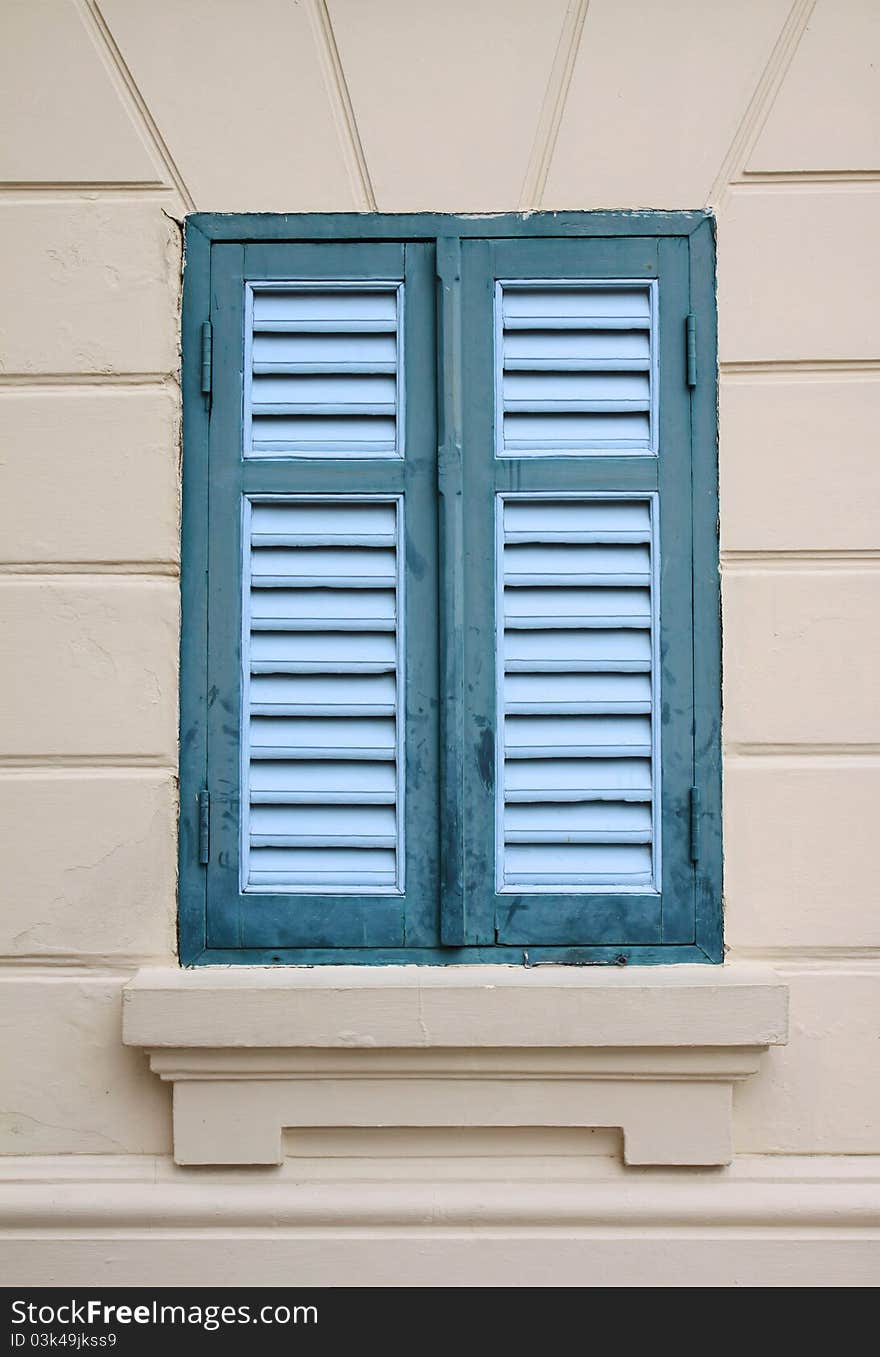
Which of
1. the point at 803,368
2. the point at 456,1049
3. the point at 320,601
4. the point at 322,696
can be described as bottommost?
the point at 456,1049

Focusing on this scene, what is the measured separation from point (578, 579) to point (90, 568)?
3.52 ft

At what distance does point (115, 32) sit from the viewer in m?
2.42

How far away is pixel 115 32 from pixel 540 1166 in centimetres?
264

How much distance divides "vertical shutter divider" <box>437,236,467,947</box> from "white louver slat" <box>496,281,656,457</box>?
0.11m

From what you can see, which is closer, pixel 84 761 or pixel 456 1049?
pixel 456 1049

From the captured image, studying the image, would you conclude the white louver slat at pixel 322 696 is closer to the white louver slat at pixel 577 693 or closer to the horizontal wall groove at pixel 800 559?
the white louver slat at pixel 577 693

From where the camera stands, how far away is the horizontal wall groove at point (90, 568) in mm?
2395

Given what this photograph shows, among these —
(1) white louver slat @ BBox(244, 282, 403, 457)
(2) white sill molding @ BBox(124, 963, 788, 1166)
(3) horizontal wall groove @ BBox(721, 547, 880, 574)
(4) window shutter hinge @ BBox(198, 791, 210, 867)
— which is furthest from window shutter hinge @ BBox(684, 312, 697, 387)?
(4) window shutter hinge @ BBox(198, 791, 210, 867)

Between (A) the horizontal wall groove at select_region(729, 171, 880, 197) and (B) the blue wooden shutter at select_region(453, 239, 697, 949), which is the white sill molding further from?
(A) the horizontal wall groove at select_region(729, 171, 880, 197)

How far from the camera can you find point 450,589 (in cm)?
238

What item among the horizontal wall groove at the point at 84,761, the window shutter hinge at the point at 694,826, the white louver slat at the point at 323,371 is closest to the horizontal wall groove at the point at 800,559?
the window shutter hinge at the point at 694,826

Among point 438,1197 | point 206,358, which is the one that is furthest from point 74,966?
point 206,358

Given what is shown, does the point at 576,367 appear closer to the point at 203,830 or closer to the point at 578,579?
the point at 578,579

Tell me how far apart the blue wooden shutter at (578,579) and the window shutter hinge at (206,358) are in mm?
565
